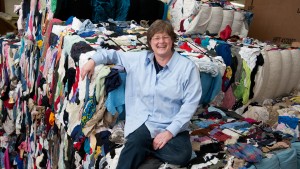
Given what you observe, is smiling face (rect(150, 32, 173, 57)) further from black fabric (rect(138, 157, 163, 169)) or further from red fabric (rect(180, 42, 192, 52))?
red fabric (rect(180, 42, 192, 52))

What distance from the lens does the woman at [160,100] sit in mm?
1702

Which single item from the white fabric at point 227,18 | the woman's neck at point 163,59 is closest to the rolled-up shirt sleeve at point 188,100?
the woman's neck at point 163,59

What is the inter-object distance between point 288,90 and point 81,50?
2.42 m

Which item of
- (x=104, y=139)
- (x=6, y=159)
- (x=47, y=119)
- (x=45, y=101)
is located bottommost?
(x=6, y=159)

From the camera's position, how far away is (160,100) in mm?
1811

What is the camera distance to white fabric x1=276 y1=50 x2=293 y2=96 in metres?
3.18

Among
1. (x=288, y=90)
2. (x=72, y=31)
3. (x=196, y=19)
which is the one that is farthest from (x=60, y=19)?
(x=288, y=90)

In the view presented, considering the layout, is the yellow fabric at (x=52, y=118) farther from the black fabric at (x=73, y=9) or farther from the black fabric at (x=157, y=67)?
the black fabric at (x=157, y=67)

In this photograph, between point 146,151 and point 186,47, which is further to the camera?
point 186,47

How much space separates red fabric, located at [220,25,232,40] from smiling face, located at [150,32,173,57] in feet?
6.44

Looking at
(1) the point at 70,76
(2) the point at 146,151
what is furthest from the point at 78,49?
(2) the point at 146,151

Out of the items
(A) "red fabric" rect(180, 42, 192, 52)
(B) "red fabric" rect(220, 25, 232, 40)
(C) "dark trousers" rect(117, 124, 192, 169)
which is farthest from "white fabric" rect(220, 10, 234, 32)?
(C) "dark trousers" rect(117, 124, 192, 169)

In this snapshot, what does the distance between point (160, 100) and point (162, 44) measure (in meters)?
0.33

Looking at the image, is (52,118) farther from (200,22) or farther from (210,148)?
(200,22)
